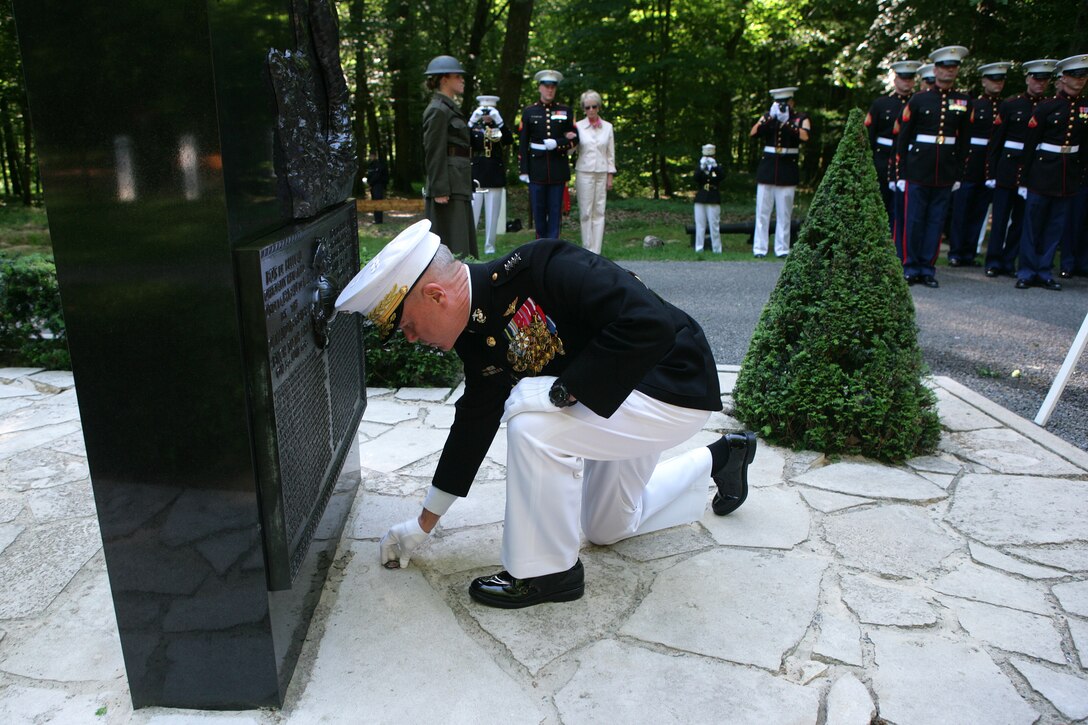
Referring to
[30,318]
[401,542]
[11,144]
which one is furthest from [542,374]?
[11,144]

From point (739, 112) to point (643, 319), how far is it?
88.0 feet

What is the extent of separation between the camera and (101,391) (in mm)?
2006

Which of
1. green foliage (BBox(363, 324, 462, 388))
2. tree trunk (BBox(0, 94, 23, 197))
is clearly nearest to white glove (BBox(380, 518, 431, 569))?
green foliage (BBox(363, 324, 462, 388))

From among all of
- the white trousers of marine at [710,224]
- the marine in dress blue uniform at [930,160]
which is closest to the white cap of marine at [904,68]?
the marine in dress blue uniform at [930,160]

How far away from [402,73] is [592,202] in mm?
11090

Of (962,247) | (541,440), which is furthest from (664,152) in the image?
(541,440)

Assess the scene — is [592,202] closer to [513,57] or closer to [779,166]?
[779,166]

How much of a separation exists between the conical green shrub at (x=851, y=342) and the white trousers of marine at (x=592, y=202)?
719 cm

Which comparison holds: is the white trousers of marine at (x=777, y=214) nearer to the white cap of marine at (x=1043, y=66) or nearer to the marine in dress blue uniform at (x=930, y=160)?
the marine in dress blue uniform at (x=930, y=160)

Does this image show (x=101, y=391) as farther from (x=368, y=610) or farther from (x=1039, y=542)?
(x=1039, y=542)

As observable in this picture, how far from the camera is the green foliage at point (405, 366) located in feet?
17.2

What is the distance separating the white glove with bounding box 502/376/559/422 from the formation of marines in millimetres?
8028

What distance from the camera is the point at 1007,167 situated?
10164mm

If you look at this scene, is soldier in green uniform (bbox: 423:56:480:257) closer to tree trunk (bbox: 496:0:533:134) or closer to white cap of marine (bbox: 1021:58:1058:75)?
white cap of marine (bbox: 1021:58:1058:75)
